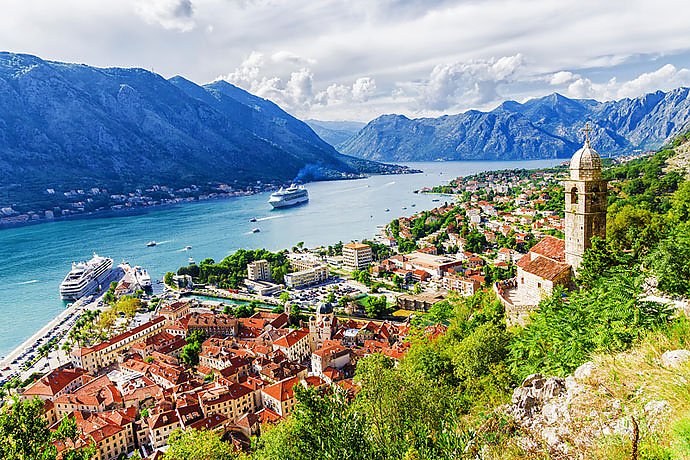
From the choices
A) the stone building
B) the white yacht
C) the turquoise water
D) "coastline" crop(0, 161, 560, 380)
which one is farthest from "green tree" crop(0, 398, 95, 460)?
the white yacht

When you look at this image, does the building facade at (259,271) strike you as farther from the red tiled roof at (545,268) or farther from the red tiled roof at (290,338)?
the red tiled roof at (545,268)

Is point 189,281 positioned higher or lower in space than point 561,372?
lower

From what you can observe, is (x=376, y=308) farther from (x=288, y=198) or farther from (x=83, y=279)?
(x=288, y=198)

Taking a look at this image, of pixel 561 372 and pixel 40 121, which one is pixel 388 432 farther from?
pixel 40 121

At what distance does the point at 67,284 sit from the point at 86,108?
69871 millimetres

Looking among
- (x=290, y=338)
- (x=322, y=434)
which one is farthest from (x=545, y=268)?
(x=290, y=338)

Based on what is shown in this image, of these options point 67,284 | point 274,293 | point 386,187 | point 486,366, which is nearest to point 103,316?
point 67,284

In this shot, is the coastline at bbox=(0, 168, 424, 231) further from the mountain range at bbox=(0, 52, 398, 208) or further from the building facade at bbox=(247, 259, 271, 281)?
the building facade at bbox=(247, 259, 271, 281)

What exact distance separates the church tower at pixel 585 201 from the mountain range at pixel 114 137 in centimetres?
7129

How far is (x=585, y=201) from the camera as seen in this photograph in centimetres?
1021

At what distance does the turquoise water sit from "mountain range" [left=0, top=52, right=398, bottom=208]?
18.9m

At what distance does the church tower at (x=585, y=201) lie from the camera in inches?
398

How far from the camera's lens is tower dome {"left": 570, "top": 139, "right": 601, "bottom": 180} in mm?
10047

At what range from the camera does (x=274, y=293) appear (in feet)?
95.3
